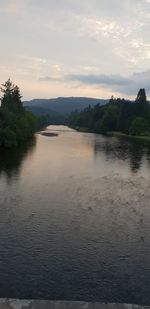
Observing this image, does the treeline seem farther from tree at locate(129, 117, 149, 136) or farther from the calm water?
the calm water

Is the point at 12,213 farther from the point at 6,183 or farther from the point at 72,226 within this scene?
the point at 6,183

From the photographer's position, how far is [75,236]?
1008 inches

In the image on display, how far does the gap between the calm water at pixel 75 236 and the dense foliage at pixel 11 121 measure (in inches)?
1074

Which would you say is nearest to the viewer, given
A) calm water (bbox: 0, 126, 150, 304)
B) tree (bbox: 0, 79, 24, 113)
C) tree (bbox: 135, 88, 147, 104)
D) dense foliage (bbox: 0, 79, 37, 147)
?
calm water (bbox: 0, 126, 150, 304)

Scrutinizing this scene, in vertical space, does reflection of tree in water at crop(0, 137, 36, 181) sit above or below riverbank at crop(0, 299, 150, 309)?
below

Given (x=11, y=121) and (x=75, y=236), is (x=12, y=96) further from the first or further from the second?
(x=75, y=236)

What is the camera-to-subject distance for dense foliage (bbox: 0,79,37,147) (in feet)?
248

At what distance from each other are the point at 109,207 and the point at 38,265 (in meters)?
13.8

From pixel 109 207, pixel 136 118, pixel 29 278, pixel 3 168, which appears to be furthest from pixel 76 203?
pixel 136 118

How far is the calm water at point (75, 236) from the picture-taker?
18594mm

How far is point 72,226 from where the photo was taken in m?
27.5

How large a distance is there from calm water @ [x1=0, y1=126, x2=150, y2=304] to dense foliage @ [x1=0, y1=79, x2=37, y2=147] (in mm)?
27291

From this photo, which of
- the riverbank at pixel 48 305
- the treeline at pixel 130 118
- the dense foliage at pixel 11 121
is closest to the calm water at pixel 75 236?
the riverbank at pixel 48 305

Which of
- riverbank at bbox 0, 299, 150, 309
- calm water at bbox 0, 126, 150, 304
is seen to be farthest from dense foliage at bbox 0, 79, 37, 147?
riverbank at bbox 0, 299, 150, 309
